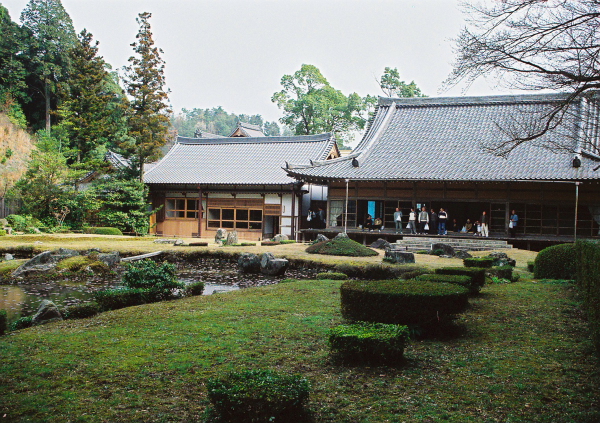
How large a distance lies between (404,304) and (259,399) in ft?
10.8

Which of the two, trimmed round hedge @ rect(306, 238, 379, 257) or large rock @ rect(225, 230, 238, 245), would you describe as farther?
large rock @ rect(225, 230, 238, 245)

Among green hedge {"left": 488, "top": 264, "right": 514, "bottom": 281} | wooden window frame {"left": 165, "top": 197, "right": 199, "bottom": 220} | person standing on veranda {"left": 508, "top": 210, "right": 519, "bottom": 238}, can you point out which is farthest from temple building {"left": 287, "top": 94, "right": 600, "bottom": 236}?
wooden window frame {"left": 165, "top": 197, "right": 199, "bottom": 220}

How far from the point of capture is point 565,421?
4.20 metres

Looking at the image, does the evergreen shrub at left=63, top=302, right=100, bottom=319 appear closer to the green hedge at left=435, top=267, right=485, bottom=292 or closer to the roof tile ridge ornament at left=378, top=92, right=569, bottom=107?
the green hedge at left=435, top=267, right=485, bottom=292

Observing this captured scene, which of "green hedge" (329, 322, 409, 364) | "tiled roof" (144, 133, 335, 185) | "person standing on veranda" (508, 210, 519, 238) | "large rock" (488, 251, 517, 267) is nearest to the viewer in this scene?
"green hedge" (329, 322, 409, 364)

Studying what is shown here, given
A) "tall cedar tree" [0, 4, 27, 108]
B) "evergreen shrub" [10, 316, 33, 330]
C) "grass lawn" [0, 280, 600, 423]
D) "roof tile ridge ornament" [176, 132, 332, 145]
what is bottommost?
"evergreen shrub" [10, 316, 33, 330]

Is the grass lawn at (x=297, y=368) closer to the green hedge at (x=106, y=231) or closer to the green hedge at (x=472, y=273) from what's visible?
the green hedge at (x=472, y=273)

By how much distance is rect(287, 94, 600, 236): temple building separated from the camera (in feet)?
78.9

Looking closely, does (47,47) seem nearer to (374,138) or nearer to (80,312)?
(374,138)

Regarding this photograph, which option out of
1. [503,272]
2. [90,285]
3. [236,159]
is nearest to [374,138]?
[236,159]

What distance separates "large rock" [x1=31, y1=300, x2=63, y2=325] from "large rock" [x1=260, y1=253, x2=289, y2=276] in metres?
8.50

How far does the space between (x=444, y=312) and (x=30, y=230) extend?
27.1m

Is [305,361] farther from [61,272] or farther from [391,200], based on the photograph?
[391,200]

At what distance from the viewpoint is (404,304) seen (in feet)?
22.4
